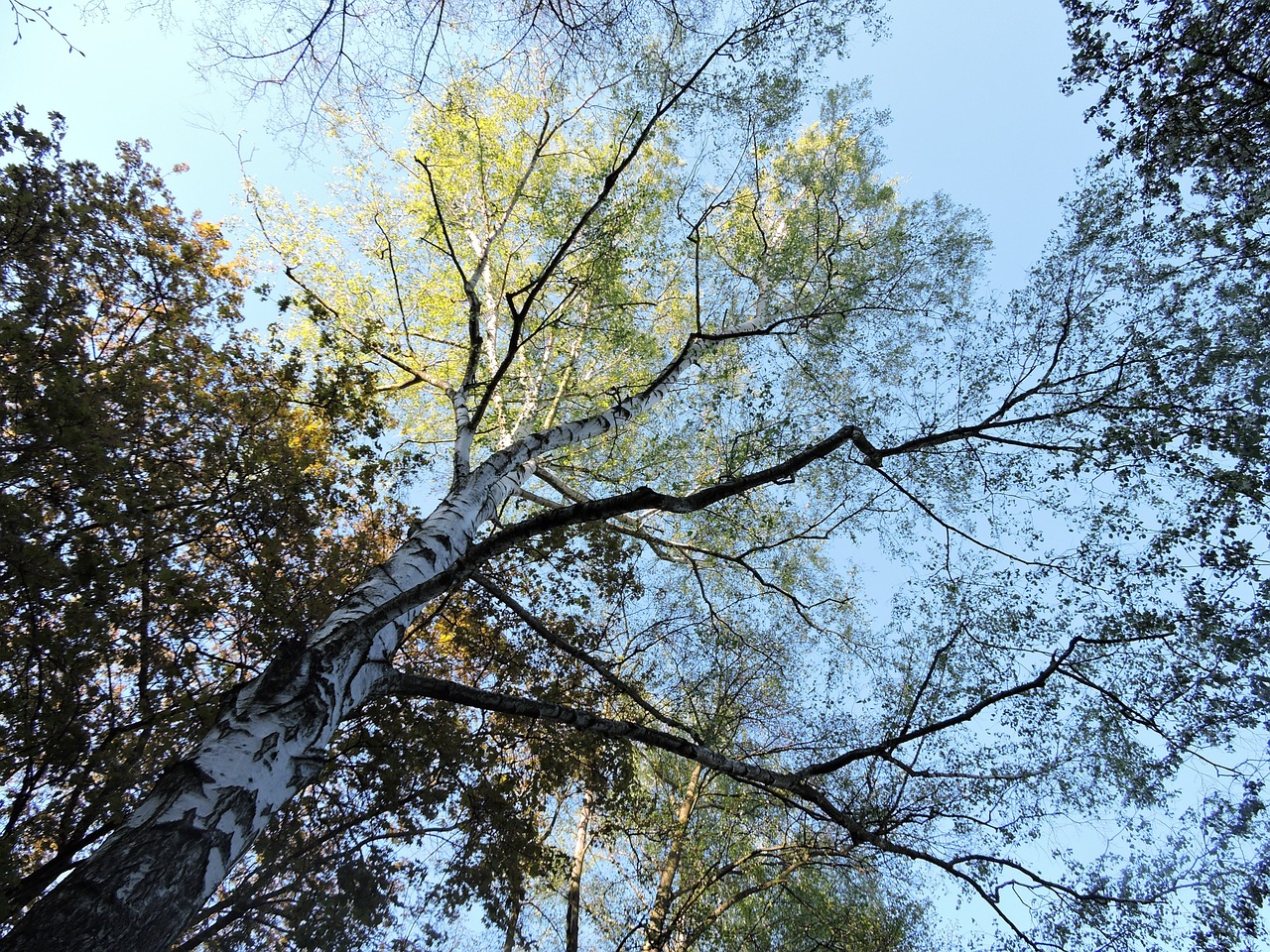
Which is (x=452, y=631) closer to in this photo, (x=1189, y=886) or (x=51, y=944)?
(x=51, y=944)

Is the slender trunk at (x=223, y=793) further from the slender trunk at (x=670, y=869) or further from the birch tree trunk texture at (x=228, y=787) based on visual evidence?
the slender trunk at (x=670, y=869)

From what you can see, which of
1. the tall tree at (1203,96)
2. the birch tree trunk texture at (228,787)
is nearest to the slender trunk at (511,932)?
the birch tree trunk texture at (228,787)

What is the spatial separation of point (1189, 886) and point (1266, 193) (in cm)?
532

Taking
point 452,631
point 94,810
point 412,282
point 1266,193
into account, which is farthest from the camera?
point 412,282

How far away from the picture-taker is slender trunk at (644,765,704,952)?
249 inches

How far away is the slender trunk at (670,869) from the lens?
6316 mm

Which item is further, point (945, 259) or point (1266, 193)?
point (945, 259)

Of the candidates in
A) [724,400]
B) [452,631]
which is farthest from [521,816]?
[724,400]

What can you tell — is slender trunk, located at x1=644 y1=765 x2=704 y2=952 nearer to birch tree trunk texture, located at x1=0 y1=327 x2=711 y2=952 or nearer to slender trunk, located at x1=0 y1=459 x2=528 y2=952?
birch tree trunk texture, located at x1=0 y1=327 x2=711 y2=952

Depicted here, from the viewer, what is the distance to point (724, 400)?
8844 millimetres

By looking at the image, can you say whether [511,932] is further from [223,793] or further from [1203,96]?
[1203,96]

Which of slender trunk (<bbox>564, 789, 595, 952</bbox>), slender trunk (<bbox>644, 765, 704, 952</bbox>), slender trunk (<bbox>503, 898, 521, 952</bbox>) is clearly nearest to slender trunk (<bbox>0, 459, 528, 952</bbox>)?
slender trunk (<bbox>564, 789, 595, 952</bbox>)

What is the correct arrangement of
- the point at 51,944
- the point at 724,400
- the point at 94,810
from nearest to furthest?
the point at 51,944 → the point at 94,810 → the point at 724,400

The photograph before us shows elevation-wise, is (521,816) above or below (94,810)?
above
